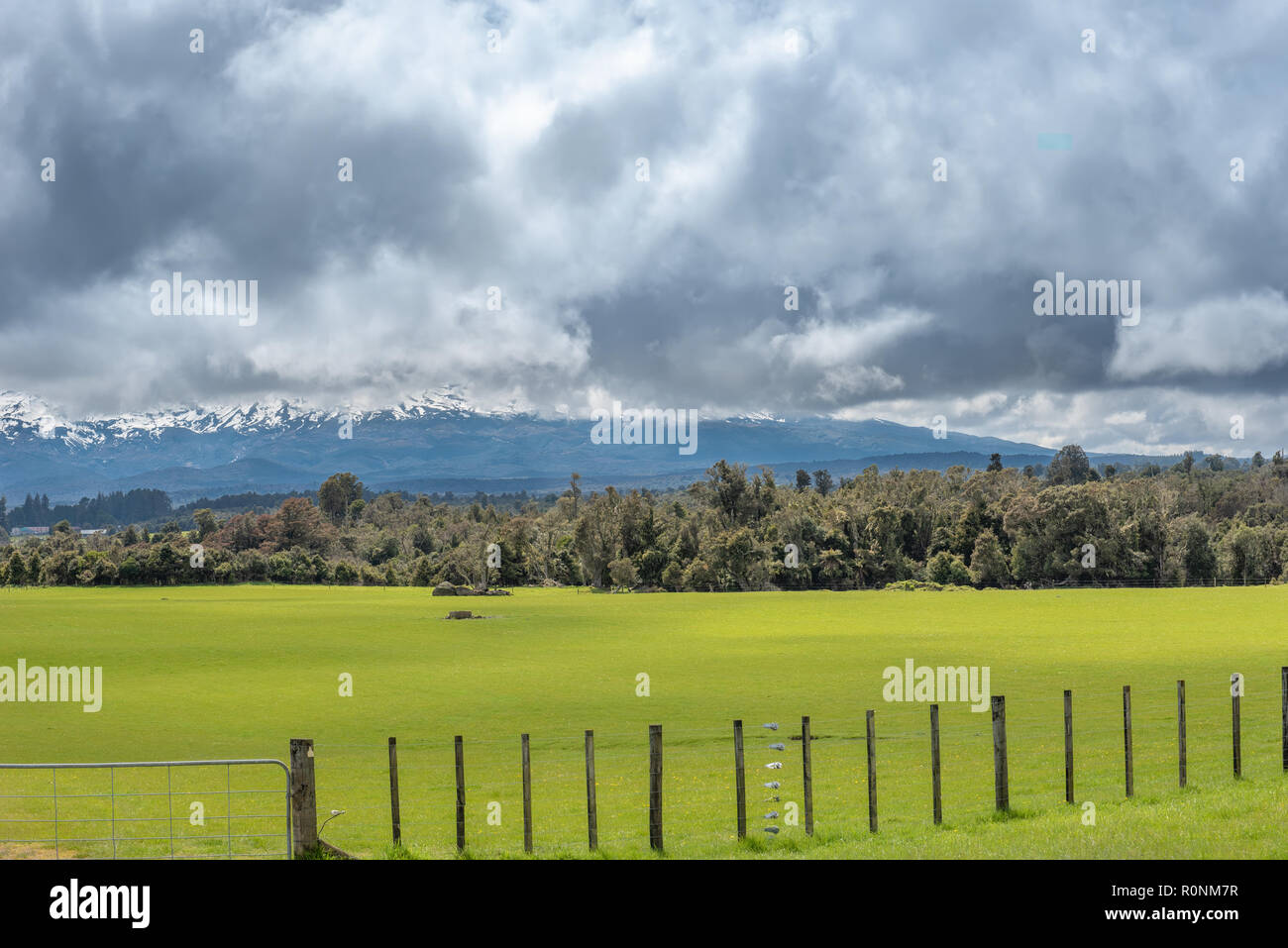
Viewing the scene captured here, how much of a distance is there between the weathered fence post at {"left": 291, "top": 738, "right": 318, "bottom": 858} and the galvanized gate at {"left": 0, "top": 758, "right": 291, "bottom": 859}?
0.18 metres

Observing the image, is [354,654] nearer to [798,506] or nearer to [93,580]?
[798,506]

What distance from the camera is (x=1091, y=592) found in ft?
370

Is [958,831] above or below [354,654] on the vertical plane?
above

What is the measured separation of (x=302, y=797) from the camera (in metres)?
13.7

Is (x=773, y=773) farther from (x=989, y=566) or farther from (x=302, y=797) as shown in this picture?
(x=989, y=566)

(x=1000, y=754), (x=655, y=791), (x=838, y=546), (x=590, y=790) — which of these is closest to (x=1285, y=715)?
(x=1000, y=754)

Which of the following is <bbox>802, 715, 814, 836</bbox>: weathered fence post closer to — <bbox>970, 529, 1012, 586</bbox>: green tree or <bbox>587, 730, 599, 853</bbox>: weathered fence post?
<bbox>587, 730, 599, 853</bbox>: weathered fence post

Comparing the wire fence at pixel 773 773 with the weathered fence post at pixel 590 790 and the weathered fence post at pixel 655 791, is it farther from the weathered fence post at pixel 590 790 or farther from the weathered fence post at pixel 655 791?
the weathered fence post at pixel 655 791

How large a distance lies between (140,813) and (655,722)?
587 inches

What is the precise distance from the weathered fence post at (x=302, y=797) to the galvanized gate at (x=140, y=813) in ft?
0.58

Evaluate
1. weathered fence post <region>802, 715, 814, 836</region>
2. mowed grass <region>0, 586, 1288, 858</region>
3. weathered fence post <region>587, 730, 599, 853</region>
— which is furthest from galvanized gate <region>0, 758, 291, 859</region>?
weathered fence post <region>802, 715, 814, 836</region>

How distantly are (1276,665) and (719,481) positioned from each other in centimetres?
13086

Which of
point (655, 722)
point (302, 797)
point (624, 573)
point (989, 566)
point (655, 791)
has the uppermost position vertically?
point (302, 797)
